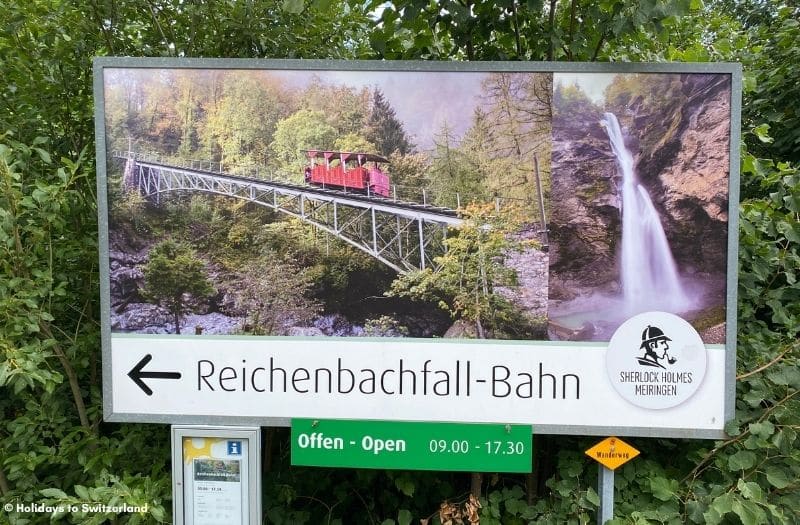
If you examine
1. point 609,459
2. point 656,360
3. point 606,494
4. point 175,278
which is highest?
point 175,278

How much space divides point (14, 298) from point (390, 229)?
76.8 inches

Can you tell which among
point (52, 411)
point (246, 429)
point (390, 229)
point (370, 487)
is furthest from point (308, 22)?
point (370, 487)

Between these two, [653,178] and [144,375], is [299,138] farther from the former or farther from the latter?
[653,178]

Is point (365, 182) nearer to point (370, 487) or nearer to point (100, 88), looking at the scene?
point (100, 88)

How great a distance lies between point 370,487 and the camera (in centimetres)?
327

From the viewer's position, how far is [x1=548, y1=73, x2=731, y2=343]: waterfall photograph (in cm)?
237

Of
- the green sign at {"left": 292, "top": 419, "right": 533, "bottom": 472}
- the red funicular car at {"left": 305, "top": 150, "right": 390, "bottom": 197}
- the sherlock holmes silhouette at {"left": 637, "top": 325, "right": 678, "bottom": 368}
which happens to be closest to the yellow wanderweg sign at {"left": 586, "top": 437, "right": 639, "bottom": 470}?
the green sign at {"left": 292, "top": 419, "right": 533, "bottom": 472}

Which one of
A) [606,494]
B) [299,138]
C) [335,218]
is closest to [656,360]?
[606,494]

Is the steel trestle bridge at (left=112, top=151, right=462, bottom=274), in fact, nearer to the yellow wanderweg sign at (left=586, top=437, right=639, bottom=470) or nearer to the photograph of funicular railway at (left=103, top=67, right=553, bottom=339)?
the photograph of funicular railway at (left=103, top=67, right=553, bottom=339)

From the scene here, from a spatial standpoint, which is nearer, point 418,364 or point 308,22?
point 418,364

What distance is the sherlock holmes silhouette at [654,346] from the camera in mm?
2432

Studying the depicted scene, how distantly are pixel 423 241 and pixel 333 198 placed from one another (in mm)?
525

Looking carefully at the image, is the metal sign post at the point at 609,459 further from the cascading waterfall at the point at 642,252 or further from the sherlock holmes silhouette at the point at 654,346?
the cascading waterfall at the point at 642,252

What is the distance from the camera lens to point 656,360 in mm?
2447
